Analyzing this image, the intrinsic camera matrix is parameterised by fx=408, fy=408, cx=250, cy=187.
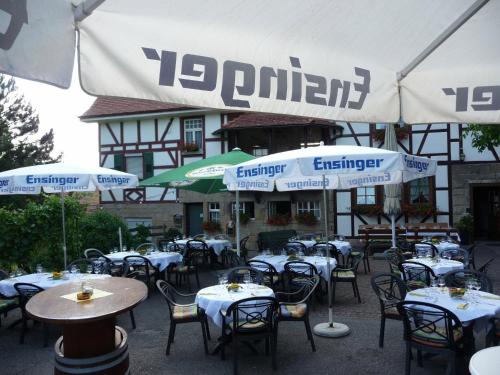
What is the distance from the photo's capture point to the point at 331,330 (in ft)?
Result: 19.0

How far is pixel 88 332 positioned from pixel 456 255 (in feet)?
23.7

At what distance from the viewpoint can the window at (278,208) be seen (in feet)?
54.8

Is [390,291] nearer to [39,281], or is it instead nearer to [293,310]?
[293,310]

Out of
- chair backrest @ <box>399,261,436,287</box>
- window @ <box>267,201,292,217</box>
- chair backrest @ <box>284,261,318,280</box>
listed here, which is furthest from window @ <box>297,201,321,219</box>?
chair backrest @ <box>399,261,436,287</box>

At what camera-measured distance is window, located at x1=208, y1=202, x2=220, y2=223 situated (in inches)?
686

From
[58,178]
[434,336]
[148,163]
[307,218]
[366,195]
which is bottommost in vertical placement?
[434,336]

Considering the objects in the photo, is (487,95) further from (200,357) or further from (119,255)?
(119,255)

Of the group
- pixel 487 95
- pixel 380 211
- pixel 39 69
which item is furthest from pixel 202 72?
pixel 380 211

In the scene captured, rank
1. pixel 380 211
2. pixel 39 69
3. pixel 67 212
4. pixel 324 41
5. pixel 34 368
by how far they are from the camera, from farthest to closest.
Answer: pixel 380 211
pixel 67 212
pixel 34 368
pixel 324 41
pixel 39 69

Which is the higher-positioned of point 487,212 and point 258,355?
point 487,212

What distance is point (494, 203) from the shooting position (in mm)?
16281

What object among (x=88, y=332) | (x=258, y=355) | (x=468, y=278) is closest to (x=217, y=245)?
(x=258, y=355)

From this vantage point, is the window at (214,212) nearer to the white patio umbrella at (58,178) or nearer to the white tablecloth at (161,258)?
the white tablecloth at (161,258)

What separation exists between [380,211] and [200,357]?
11.6 meters
